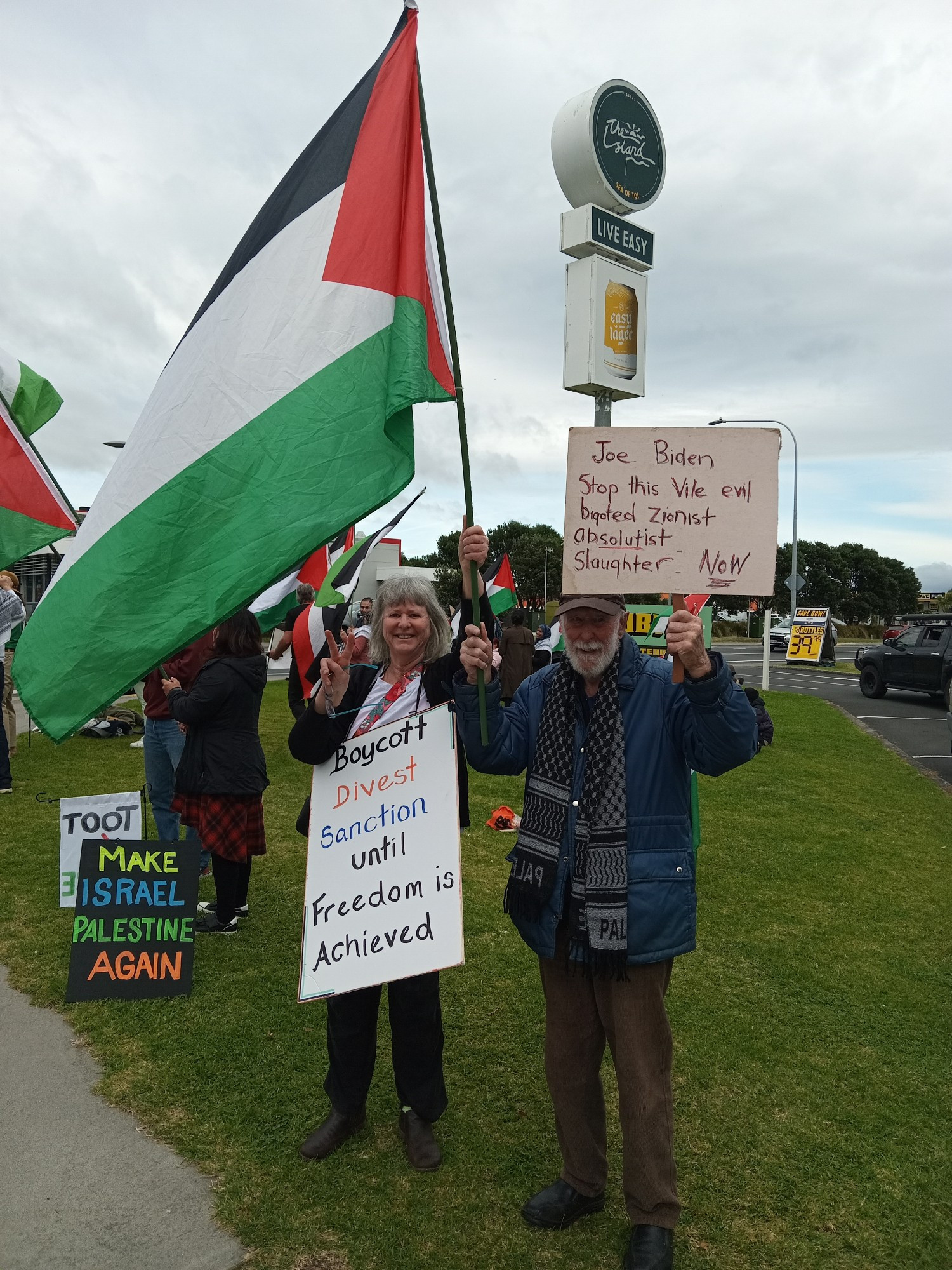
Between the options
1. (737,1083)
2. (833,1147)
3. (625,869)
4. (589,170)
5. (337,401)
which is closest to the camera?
(625,869)

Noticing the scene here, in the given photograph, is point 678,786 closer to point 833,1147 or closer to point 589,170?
point 833,1147

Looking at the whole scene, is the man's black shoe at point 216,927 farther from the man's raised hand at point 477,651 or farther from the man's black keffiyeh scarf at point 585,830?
the man's raised hand at point 477,651

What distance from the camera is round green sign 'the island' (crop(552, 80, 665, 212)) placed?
321 inches

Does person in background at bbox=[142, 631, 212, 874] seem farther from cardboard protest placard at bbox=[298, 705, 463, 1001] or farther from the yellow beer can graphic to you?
the yellow beer can graphic

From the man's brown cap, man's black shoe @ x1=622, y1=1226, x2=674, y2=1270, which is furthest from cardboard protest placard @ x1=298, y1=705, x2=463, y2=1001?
man's black shoe @ x1=622, y1=1226, x2=674, y2=1270

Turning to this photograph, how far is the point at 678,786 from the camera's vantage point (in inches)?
104

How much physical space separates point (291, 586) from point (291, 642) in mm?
473

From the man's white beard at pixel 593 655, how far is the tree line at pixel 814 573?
59.5 meters

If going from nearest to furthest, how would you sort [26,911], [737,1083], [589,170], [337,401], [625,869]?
[625,869] → [337,401] → [737,1083] → [26,911] → [589,170]

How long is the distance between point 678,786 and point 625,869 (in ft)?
0.95

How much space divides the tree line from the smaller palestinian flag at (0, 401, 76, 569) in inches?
2266

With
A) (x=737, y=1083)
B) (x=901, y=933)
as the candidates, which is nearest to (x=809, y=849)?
(x=901, y=933)

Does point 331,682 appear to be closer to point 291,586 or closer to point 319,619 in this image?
point 319,619

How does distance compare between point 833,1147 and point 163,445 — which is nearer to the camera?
point 163,445
